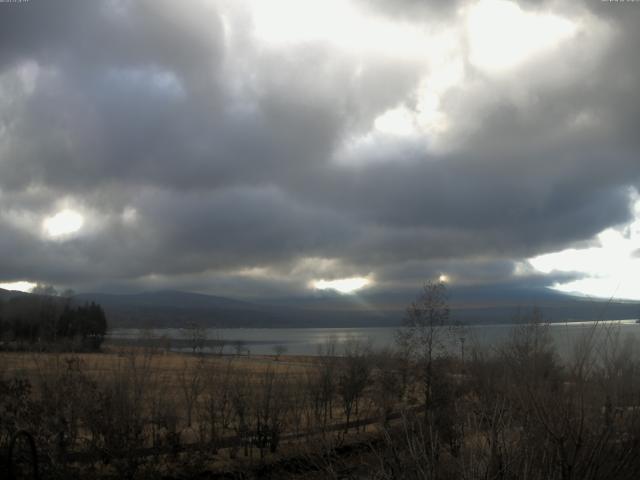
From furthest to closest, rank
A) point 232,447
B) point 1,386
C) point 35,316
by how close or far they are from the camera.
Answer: point 35,316 → point 232,447 → point 1,386

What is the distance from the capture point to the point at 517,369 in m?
10.5

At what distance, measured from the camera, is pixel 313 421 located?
32.8m

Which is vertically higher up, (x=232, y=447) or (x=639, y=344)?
(x=639, y=344)

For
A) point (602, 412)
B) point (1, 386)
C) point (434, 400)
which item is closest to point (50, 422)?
point (1, 386)

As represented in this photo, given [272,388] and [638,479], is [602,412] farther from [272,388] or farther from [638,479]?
[272,388]

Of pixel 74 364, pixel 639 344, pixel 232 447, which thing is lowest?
pixel 232 447

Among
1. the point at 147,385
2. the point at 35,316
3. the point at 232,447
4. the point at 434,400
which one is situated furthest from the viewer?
the point at 35,316

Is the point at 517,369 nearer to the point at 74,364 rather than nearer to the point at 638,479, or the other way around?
the point at 638,479

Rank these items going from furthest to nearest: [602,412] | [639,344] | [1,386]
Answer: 1. [1,386]
2. [639,344]
3. [602,412]

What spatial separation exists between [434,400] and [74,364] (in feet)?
60.5

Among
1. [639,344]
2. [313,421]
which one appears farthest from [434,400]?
[639,344]

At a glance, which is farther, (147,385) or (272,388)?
(272,388)

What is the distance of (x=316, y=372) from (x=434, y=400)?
9.48 metres

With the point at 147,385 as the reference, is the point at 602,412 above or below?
above
